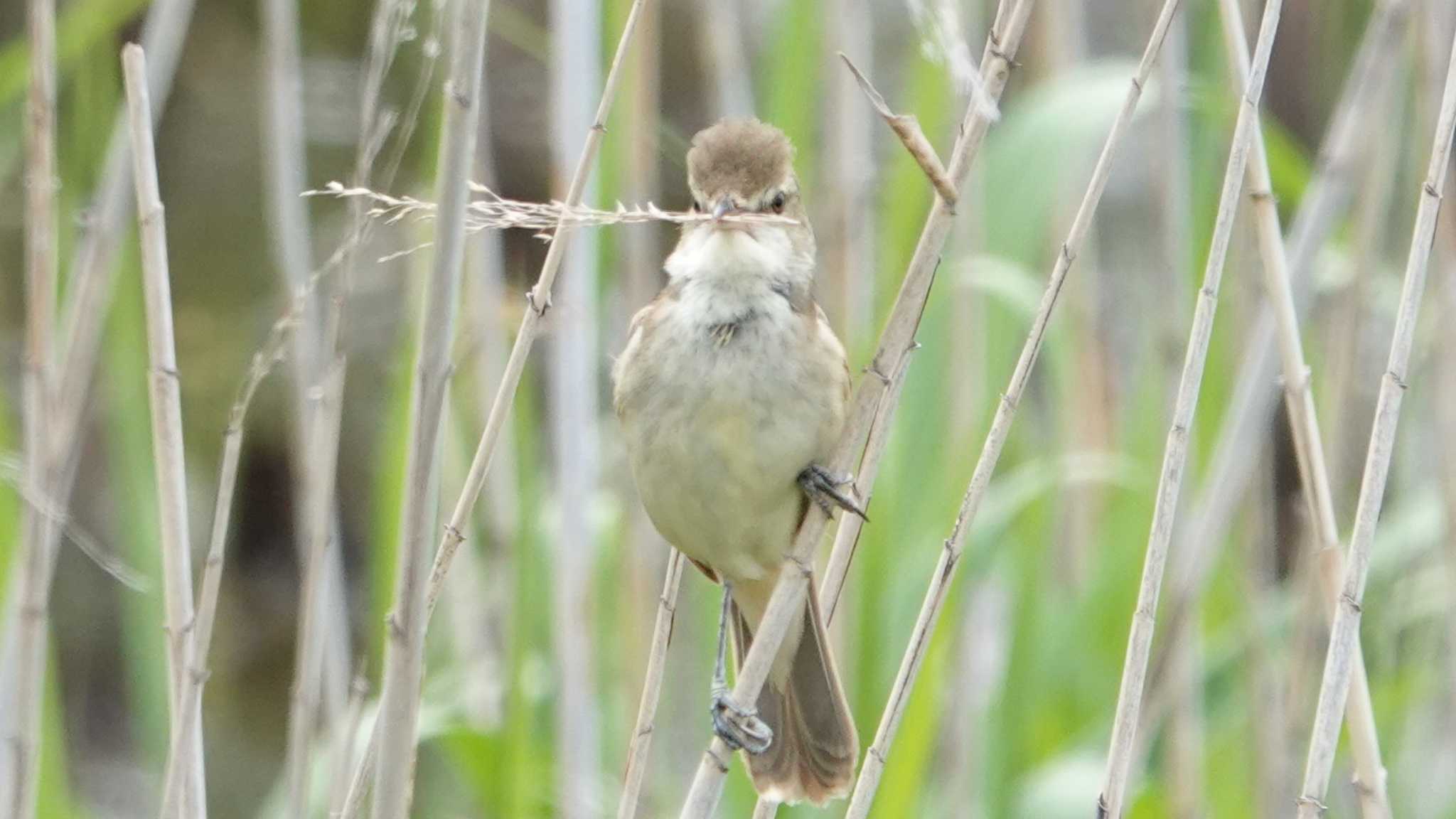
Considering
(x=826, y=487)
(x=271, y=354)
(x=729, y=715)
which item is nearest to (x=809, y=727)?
(x=729, y=715)

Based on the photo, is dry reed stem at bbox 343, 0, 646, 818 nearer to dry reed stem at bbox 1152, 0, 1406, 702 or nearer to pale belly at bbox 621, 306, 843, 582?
pale belly at bbox 621, 306, 843, 582

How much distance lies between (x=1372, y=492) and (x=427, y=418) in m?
0.98

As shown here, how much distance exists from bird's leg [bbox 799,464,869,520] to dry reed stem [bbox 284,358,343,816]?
0.53 metres

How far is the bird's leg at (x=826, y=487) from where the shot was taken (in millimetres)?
1916

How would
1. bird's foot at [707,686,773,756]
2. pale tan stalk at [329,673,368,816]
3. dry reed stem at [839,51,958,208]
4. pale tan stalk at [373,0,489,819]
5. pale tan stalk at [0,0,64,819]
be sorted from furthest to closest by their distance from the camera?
bird's foot at [707,686,773,756] < pale tan stalk at [0,0,64,819] < pale tan stalk at [329,673,368,816] < dry reed stem at [839,51,958,208] < pale tan stalk at [373,0,489,819]

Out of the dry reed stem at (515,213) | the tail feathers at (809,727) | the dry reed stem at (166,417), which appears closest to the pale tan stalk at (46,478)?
the dry reed stem at (166,417)

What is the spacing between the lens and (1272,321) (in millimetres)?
2061

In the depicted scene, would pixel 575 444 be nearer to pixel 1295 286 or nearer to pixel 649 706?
pixel 649 706

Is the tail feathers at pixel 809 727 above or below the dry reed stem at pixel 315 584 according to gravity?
above

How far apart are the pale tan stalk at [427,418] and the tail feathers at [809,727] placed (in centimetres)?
85

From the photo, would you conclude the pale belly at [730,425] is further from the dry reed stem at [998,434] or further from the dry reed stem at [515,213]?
the dry reed stem at [515,213]

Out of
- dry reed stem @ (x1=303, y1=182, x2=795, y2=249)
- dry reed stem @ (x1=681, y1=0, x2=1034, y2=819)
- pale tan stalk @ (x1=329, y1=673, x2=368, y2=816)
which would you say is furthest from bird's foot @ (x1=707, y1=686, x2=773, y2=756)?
dry reed stem @ (x1=303, y1=182, x2=795, y2=249)

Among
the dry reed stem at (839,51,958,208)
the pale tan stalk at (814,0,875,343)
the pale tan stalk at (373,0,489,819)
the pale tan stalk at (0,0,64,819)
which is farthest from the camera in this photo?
the pale tan stalk at (814,0,875,343)

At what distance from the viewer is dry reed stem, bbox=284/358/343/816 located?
67.6 inches
